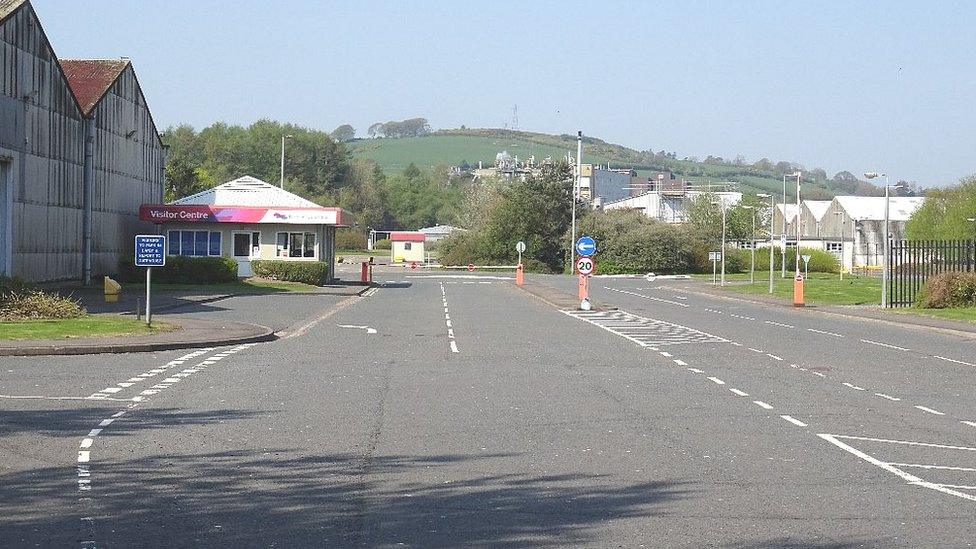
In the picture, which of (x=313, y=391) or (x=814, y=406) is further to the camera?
(x=313, y=391)

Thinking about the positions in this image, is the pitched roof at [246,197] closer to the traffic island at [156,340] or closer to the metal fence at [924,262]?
the metal fence at [924,262]

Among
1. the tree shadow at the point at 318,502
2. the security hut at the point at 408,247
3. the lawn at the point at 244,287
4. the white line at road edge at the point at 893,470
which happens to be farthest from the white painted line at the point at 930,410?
the security hut at the point at 408,247

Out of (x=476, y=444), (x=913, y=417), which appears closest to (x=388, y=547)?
(x=476, y=444)

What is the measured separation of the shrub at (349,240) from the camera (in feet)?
429

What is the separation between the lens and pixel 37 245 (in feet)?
132

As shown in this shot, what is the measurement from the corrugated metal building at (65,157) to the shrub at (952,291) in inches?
1183

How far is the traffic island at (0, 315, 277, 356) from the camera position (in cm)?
2116

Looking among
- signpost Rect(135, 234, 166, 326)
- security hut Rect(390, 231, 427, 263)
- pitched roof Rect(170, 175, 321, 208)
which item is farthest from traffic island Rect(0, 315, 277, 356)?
security hut Rect(390, 231, 427, 263)

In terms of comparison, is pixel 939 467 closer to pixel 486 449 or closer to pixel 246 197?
pixel 486 449

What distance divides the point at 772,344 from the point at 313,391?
13.0m

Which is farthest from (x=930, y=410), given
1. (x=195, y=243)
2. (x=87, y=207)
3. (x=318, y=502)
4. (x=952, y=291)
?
(x=195, y=243)

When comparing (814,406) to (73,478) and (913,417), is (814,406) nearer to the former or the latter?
(913,417)

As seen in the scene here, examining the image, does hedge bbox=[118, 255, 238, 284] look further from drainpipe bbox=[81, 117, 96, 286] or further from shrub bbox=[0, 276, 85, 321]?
shrub bbox=[0, 276, 85, 321]

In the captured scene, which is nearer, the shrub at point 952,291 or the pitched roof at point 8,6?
the pitched roof at point 8,6
